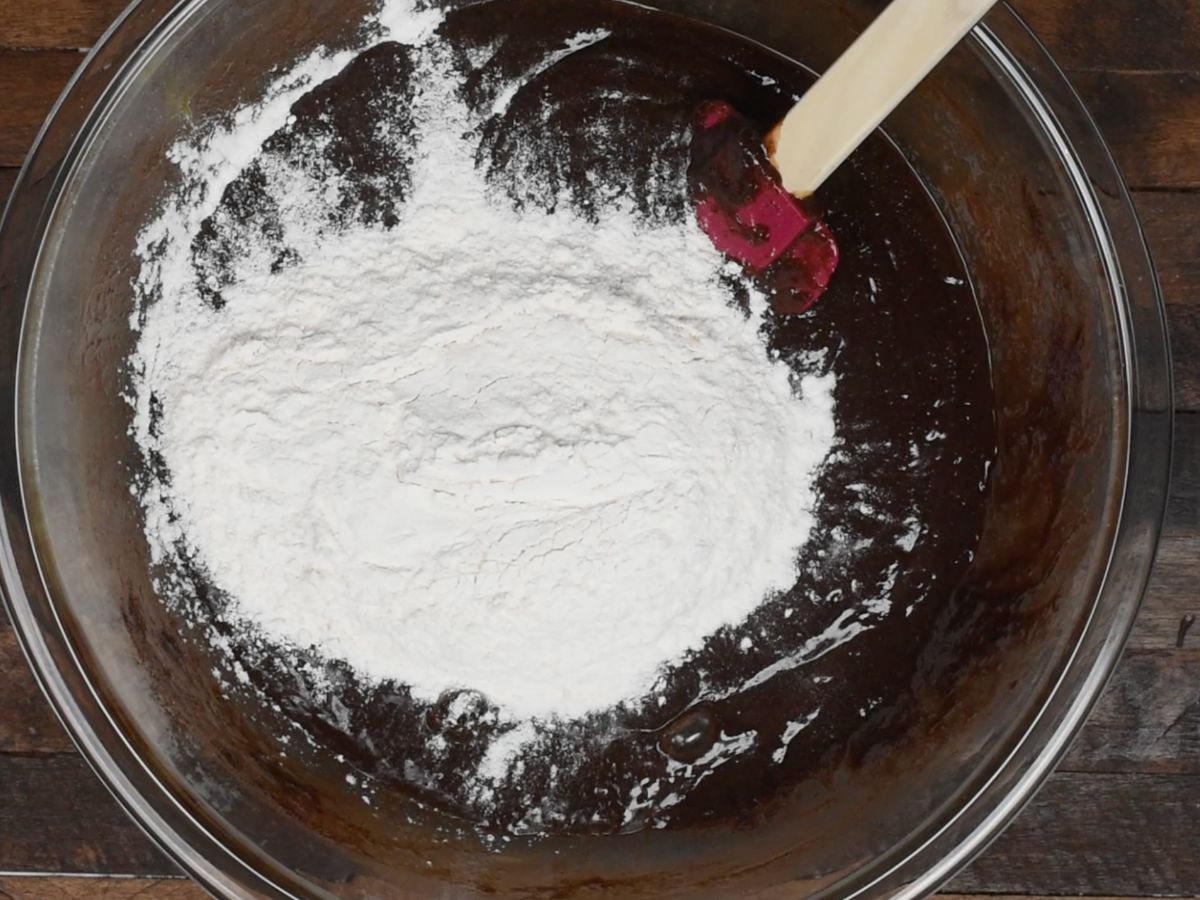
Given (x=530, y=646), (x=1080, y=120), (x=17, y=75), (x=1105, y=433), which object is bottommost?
(x=530, y=646)

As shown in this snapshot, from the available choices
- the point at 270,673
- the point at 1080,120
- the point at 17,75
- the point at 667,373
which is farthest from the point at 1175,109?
the point at 17,75

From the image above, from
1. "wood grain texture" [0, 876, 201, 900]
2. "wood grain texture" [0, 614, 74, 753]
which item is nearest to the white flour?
"wood grain texture" [0, 614, 74, 753]

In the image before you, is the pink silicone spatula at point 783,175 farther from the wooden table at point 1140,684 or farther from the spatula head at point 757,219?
the wooden table at point 1140,684

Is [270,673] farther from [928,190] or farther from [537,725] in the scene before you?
[928,190]

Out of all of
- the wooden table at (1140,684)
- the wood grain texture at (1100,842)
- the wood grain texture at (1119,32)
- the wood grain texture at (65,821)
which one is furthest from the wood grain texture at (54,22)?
the wood grain texture at (1100,842)

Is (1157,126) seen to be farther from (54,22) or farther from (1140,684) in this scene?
(54,22)

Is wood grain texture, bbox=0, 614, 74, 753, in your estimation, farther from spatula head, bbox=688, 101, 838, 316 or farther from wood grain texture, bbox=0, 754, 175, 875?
spatula head, bbox=688, 101, 838, 316
